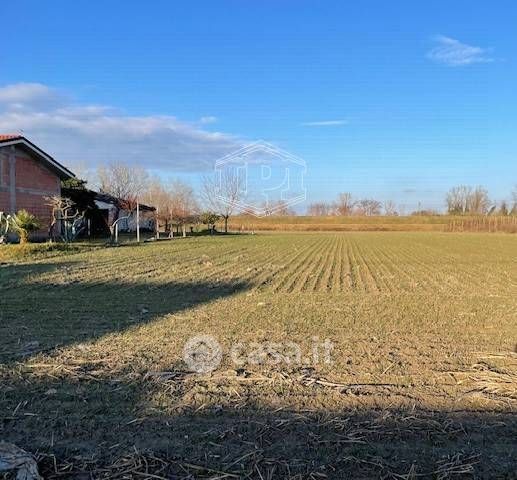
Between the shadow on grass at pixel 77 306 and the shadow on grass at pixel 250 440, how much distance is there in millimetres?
1710

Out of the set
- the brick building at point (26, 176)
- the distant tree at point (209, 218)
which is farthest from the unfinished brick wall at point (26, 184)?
the distant tree at point (209, 218)

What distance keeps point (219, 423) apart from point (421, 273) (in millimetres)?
11604

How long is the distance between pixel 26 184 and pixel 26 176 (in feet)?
1.21

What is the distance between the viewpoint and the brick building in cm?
2166

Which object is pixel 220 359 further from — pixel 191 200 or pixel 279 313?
pixel 191 200

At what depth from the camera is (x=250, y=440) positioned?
3.12 meters

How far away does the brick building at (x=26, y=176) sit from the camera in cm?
2166

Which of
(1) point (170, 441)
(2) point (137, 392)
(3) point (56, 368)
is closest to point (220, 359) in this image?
(2) point (137, 392)

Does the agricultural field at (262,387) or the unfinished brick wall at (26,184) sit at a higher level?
the unfinished brick wall at (26,184)

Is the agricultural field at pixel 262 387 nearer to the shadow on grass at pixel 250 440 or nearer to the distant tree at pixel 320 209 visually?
the shadow on grass at pixel 250 440

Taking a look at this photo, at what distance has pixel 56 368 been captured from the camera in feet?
14.7

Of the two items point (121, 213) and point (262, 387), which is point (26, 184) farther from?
point (262, 387)

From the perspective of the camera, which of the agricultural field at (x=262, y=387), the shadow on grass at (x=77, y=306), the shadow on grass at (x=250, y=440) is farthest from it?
the shadow on grass at (x=77, y=306)

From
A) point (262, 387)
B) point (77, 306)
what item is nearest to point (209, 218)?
point (77, 306)
